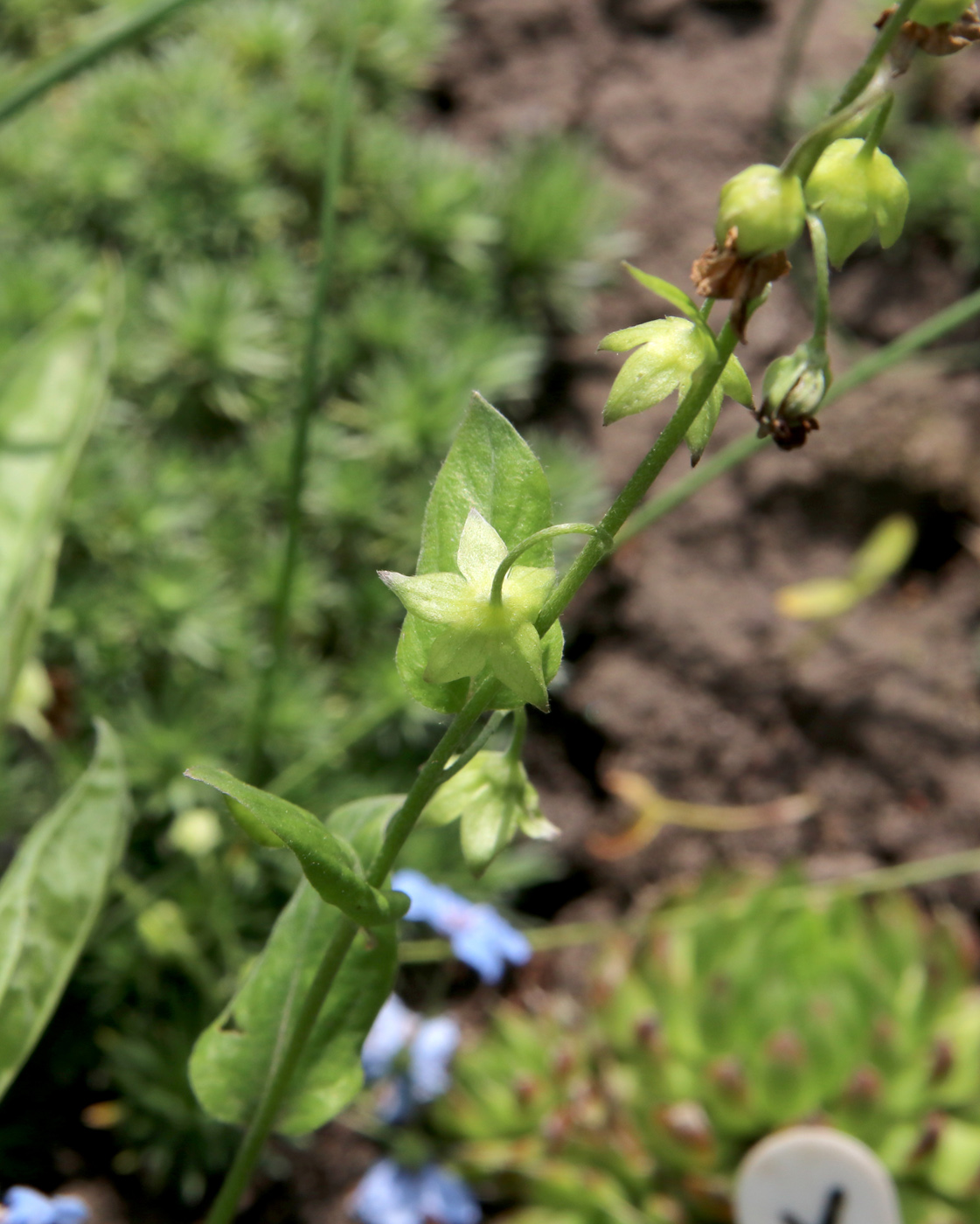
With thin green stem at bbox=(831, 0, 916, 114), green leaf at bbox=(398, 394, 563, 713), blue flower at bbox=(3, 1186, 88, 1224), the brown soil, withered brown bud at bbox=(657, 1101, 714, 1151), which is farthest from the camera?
the brown soil

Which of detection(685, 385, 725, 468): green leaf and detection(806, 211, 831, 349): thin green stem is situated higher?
detection(806, 211, 831, 349): thin green stem

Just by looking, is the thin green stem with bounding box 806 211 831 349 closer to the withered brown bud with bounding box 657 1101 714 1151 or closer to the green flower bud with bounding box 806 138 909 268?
the green flower bud with bounding box 806 138 909 268

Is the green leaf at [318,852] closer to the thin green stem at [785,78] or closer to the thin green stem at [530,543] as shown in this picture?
the thin green stem at [530,543]

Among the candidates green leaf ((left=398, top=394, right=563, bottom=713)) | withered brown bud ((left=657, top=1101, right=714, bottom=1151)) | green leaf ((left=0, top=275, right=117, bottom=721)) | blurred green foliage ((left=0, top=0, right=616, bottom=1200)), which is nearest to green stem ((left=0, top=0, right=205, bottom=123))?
green leaf ((left=0, top=275, right=117, bottom=721))

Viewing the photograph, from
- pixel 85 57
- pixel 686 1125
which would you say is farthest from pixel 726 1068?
pixel 85 57

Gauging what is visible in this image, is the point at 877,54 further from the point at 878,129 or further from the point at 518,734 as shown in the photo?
the point at 518,734

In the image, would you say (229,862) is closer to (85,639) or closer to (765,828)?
(85,639)
